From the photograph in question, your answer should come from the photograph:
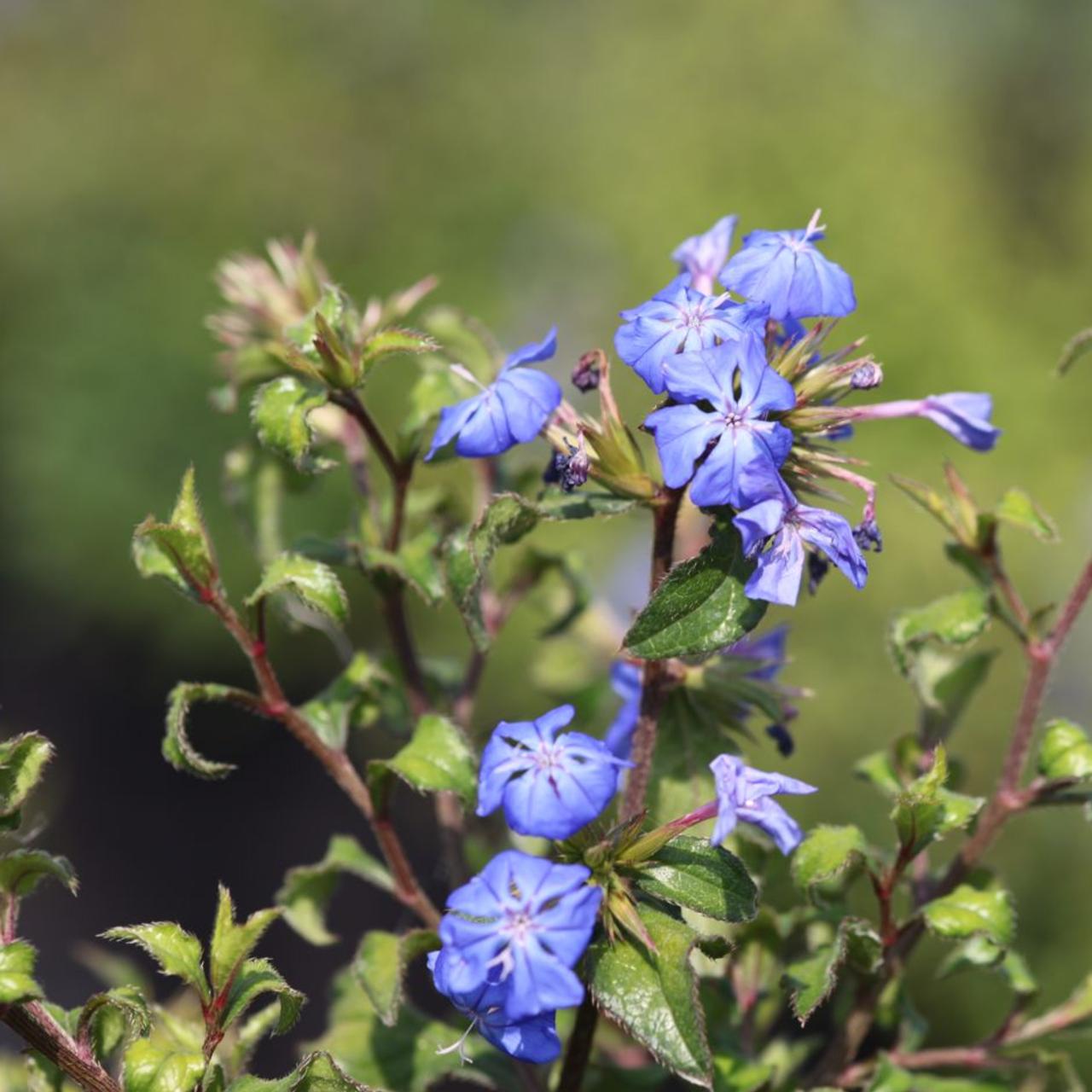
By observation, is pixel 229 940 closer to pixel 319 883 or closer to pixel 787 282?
pixel 319 883

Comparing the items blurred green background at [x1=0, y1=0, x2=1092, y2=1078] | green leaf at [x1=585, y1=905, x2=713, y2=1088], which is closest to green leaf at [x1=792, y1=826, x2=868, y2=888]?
green leaf at [x1=585, y1=905, x2=713, y2=1088]

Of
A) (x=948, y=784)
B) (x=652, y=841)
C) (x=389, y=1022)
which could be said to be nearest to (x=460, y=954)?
(x=652, y=841)

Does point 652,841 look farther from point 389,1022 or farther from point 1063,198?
point 1063,198

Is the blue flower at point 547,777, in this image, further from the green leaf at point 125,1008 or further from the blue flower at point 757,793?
the green leaf at point 125,1008

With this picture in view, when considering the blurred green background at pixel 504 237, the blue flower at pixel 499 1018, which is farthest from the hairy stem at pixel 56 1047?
the blurred green background at pixel 504 237

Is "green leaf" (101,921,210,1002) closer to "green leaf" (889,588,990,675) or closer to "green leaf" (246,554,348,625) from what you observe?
"green leaf" (246,554,348,625)

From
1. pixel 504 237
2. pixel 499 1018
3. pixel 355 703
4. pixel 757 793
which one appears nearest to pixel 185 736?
pixel 355 703
